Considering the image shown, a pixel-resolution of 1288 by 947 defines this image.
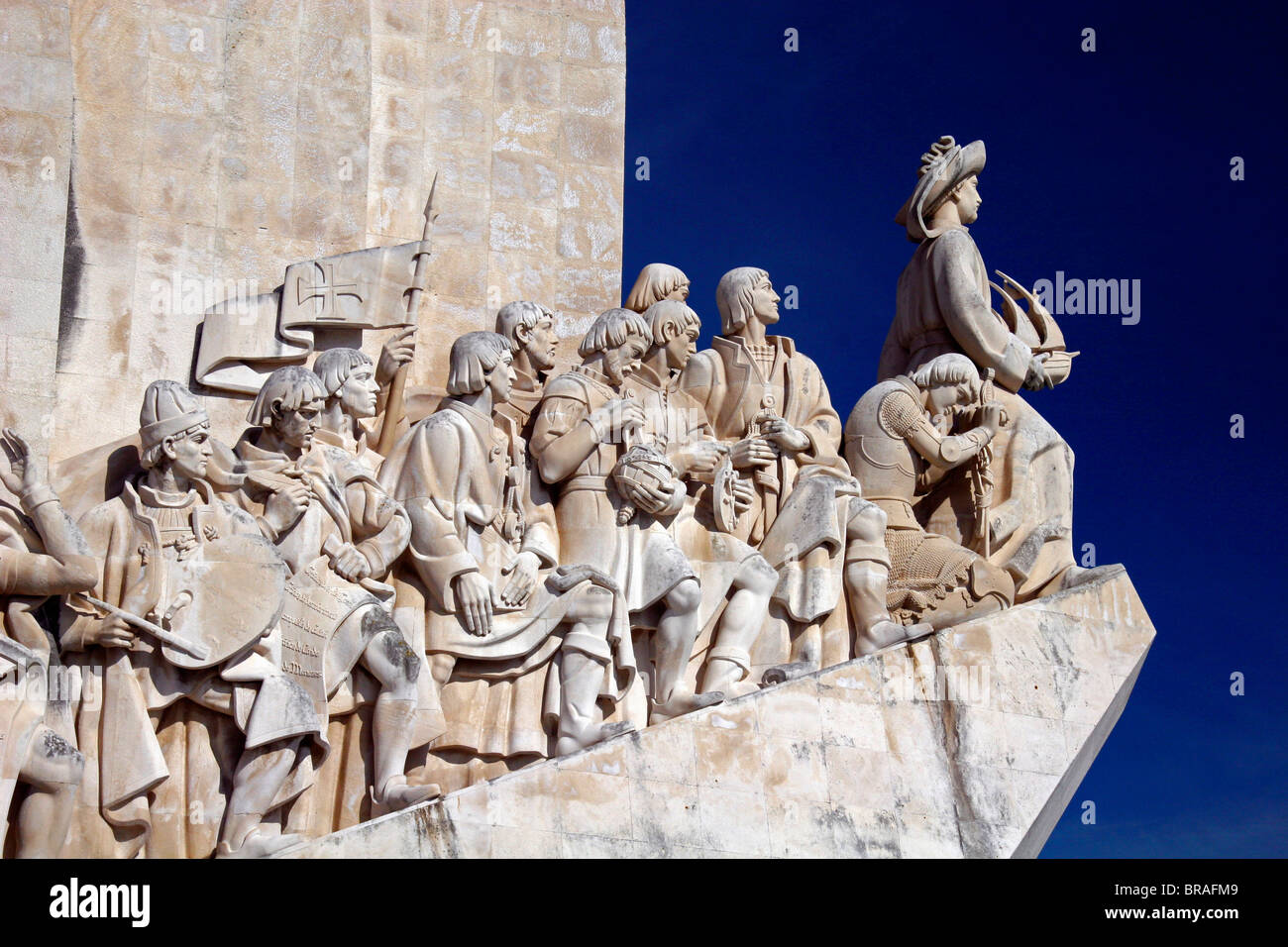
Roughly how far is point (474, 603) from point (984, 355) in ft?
11.6

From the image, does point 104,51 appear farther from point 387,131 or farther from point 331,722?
point 331,722

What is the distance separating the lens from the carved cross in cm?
1157

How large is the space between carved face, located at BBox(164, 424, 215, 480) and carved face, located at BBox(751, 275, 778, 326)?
3.37 metres

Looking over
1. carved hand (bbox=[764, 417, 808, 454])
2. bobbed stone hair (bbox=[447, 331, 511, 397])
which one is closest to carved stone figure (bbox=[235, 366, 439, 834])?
bobbed stone hair (bbox=[447, 331, 511, 397])

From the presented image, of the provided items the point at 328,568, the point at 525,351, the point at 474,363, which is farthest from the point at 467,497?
the point at 525,351

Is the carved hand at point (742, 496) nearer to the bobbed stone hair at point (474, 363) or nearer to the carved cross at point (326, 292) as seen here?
the bobbed stone hair at point (474, 363)

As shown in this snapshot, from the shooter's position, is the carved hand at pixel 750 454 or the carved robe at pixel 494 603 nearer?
the carved robe at pixel 494 603

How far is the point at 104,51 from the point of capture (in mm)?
11852

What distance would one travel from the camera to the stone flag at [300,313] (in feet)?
37.5

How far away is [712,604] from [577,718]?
1.00 m

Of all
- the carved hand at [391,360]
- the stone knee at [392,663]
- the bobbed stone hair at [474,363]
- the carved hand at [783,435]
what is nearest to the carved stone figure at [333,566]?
the stone knee at [392,663]

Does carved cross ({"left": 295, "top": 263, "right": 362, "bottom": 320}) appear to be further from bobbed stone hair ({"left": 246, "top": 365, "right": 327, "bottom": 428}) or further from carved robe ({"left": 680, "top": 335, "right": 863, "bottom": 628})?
carved robe ({"left": 680, "top": 335, "right": 863, "bottom": 628})

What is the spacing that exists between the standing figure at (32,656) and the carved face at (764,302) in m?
3.99
